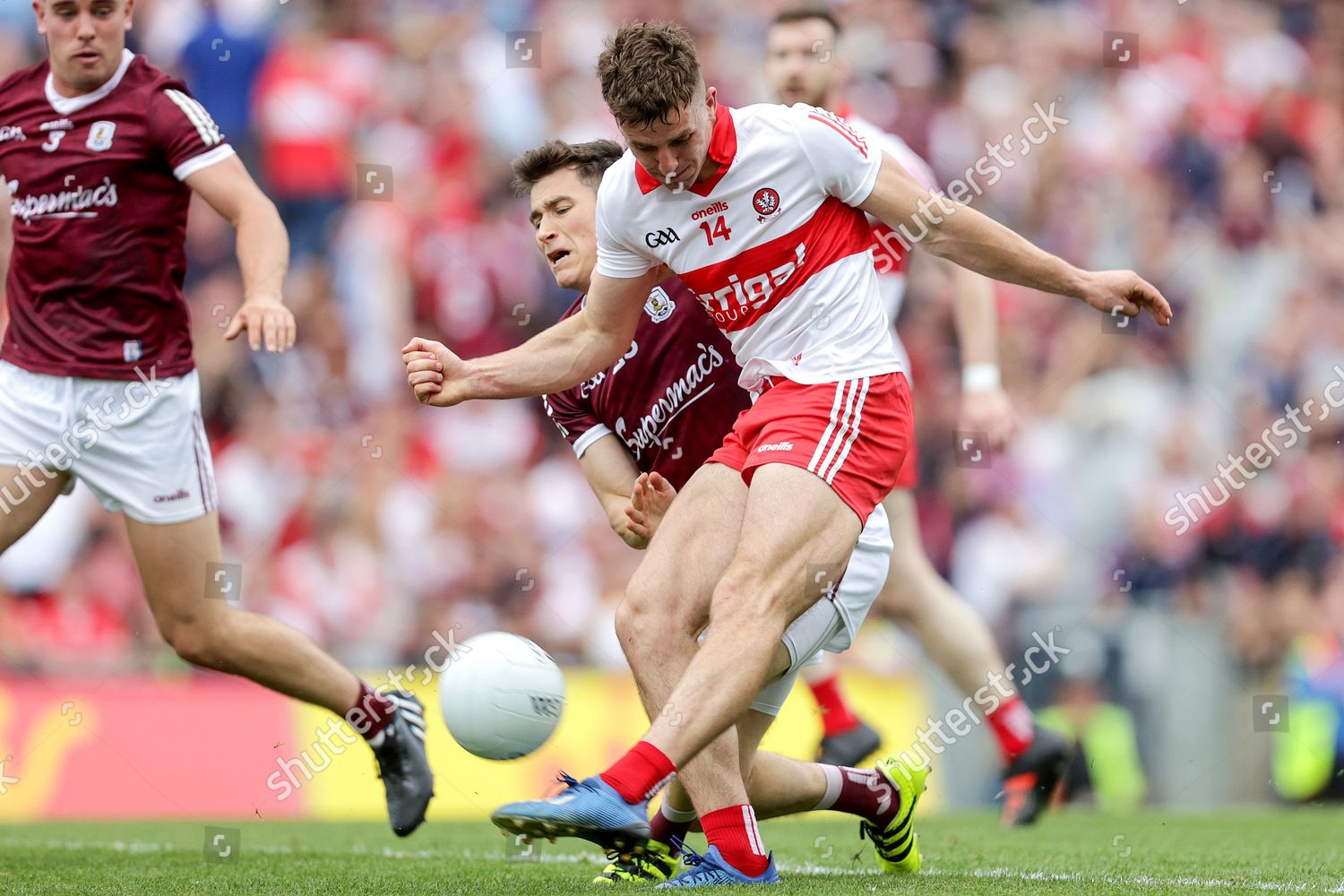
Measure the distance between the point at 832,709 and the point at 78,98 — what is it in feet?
12.9

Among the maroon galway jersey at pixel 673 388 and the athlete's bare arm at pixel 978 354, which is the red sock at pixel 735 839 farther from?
the athlete's bare arm at pixel 978 354

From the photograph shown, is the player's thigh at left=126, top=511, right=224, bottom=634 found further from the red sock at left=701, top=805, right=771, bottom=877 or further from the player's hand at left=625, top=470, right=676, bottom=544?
the red sock at left=701, top=805, right=771, bottom=877

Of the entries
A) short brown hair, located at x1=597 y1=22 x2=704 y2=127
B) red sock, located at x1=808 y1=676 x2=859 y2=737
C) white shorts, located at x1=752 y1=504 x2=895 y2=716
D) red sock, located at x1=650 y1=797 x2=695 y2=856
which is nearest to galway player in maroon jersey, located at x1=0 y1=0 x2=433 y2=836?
red sock, located at x1=650 y1=797 x2=695 y2=856

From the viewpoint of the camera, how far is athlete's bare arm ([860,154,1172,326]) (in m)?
4.83

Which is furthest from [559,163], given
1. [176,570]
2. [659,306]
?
[176,570]

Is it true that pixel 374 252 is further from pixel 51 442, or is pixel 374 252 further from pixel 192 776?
pixel 51 442

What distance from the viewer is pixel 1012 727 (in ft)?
23.9

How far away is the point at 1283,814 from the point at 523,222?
664 cm

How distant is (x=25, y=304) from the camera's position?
236 inches

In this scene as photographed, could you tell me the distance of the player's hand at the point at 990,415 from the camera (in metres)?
6.97

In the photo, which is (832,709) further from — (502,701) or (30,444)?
(30,444)

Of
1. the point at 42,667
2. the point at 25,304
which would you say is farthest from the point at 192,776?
the point at 25,304

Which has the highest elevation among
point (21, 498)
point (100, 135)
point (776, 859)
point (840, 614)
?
point (100, 135)

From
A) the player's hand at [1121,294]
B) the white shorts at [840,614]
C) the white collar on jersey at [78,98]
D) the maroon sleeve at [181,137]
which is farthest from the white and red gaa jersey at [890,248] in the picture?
the white collar on jersey at [78,98]
